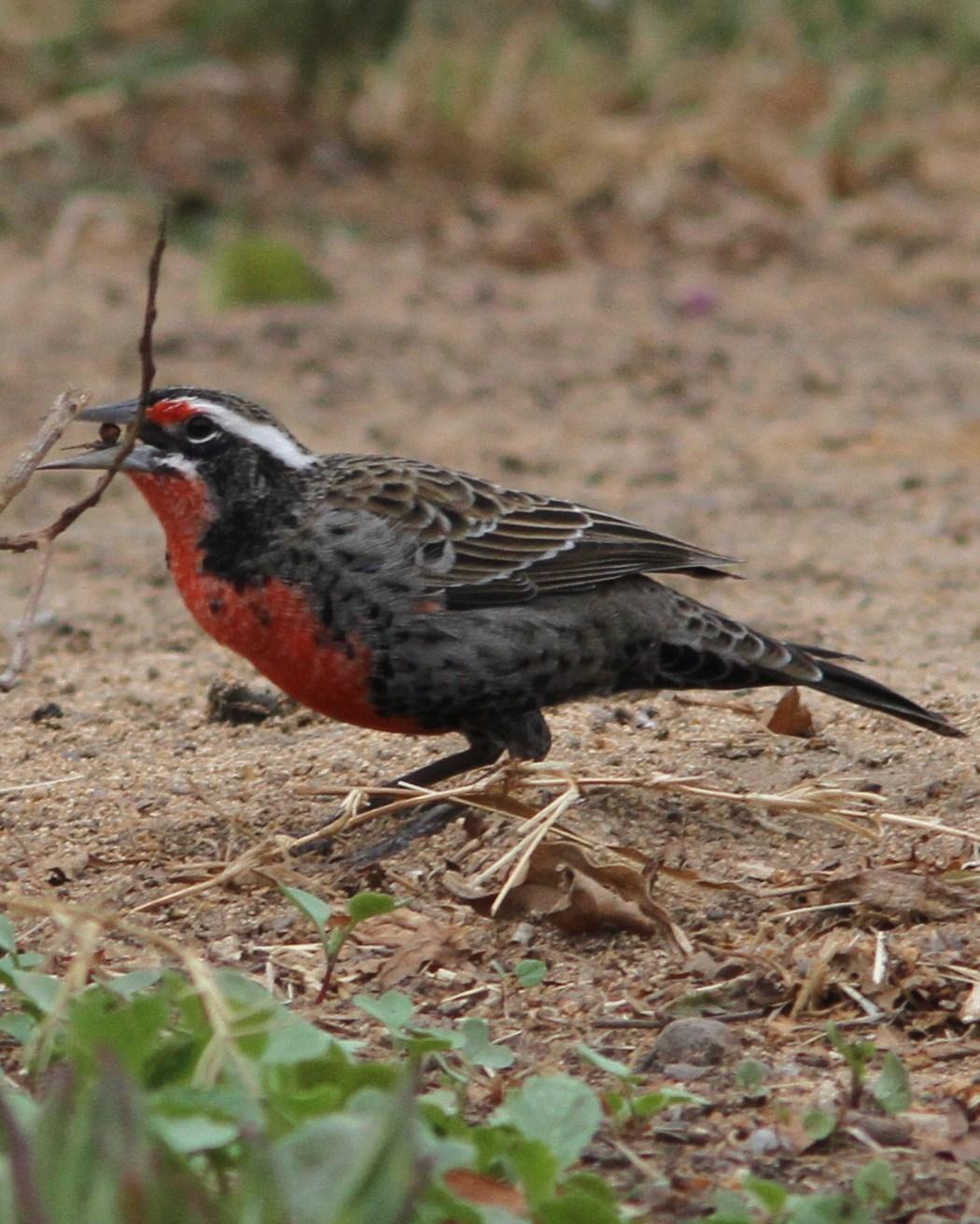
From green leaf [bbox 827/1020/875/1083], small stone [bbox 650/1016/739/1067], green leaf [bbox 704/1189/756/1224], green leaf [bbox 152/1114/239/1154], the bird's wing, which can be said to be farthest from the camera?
the bird's wing

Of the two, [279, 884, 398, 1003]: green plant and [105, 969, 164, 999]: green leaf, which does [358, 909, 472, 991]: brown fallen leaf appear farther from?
[105, 969, 164, 999]: green leaf

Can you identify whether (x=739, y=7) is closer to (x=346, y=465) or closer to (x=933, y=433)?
(x=933, y=433)

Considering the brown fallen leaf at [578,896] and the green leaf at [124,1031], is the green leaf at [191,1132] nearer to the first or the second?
the green leaf at [124,1031]

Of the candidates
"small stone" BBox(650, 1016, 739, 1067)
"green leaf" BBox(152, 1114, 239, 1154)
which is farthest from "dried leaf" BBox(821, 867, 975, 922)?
"green leaf" BBox(152, 1114, 239, 1154)

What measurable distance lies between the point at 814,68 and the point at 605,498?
657 cm

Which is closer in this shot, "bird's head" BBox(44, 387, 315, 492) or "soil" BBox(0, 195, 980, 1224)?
"soil" BBox(0, 195, 980, 1224)

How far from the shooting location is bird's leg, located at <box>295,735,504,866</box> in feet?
17.4

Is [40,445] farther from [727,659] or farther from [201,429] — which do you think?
[727,659]

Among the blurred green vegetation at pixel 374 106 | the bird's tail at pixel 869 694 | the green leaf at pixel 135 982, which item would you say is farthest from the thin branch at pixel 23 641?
the blurred green vegetation at pixel 374 106

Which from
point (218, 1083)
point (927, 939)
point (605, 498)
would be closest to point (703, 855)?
point (927, 939)

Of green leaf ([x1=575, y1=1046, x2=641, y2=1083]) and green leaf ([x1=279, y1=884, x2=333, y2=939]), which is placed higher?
green leaf ([x1=279, y1=884, x2=333, y2=939])

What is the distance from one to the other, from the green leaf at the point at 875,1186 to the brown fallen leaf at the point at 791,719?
2.68m

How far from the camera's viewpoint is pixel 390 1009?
13.0 ft

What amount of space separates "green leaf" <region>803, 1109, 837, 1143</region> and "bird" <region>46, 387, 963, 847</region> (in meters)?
2.09
